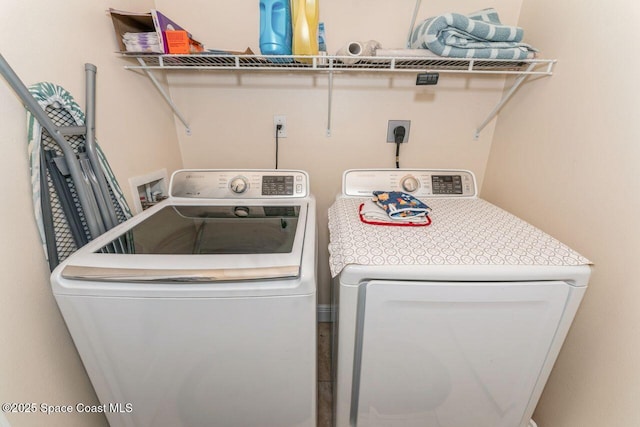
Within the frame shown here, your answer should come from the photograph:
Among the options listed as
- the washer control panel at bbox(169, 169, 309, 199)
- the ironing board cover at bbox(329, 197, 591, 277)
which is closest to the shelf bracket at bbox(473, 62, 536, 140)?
the ironing board cover at bbox(329, 197, 591, 277)

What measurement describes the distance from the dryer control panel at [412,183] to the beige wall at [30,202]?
110 centimetres

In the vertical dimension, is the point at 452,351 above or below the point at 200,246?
below

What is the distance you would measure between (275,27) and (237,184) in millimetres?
722

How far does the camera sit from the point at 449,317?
2.62 ft

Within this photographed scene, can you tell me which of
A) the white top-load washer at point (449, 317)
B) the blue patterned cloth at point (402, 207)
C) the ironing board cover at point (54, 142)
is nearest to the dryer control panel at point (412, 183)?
the blue patterned cloth at point (402, 207)

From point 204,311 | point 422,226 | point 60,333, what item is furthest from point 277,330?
point 60,333

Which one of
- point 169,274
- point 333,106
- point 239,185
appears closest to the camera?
point 169,274

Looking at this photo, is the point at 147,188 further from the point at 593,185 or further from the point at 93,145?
the point at 593,185

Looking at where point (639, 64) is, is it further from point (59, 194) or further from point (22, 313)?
point (22, 313)

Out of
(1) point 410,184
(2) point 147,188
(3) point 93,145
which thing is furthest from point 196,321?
(1) point 410,184

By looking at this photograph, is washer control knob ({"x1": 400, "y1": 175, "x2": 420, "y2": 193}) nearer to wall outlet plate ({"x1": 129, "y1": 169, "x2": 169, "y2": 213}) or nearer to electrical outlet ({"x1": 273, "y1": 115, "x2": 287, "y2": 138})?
electrical outlet ({"x1": 273, "y1": 115, "x2": 287, "y2": 138})

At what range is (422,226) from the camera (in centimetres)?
98

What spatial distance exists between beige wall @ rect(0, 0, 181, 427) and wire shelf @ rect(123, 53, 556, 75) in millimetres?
189

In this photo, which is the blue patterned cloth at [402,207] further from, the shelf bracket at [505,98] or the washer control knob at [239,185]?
the shelf bracket at [505,98]
